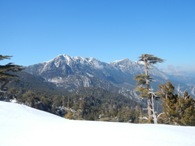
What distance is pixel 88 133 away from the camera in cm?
985

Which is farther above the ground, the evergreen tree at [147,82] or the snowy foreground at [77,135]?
the evergreen tree at [147,82]

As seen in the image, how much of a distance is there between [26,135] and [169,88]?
32.2m

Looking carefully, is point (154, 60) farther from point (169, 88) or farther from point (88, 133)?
point (88, 133)

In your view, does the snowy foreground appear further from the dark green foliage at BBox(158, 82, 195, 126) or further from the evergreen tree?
the dark green foliage at BBox(158, 82, 195, 126)

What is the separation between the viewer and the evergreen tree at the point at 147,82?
3391 centimetres

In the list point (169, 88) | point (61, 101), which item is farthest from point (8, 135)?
point (61, 101)

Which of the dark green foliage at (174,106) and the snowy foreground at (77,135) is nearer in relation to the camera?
the snowy foreground at (77,135)

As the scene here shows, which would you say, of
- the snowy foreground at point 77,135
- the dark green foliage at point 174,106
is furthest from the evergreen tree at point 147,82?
the snowy foreground at point 77,135

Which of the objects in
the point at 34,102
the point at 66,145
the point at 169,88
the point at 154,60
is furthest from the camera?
the point at 34,102

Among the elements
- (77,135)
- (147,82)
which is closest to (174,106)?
(147,82)

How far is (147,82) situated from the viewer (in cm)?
3444

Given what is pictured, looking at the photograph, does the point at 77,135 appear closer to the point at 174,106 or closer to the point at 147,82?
the point at 147,82

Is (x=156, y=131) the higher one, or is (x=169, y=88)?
(x=169, y=88)

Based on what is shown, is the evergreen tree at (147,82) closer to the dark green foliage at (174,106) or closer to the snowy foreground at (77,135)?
the dark green foliage at (174,106)
